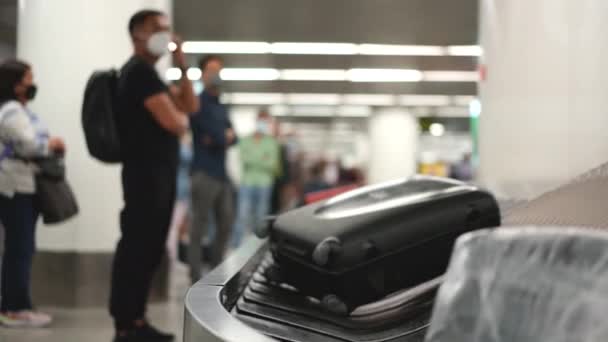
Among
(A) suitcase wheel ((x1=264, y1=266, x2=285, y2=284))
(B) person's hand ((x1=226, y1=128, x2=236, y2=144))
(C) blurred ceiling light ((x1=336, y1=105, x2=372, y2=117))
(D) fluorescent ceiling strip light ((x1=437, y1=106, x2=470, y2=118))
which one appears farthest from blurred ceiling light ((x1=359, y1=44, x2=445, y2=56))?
(A) suitcase wheel ((x1=264, y1=266, x2=285, y2=284))

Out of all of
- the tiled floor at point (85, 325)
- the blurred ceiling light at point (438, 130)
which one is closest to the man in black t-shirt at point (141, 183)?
the tiled floor at point (85, 325)

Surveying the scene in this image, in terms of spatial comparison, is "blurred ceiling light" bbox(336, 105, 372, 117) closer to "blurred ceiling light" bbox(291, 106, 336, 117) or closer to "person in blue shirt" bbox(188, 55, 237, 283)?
"blurred ceiling light" bbox(291, 106, 336, 117)

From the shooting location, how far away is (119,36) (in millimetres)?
5129

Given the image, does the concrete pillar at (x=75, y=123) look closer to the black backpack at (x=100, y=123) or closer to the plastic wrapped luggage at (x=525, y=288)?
the black backpack at (x=100, y=123)

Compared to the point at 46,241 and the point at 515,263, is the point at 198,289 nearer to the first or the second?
the point at 515,263

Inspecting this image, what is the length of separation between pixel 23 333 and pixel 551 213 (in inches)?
108

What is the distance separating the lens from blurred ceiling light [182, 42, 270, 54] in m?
15.3

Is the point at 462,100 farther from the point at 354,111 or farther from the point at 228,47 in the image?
the point at 228,47

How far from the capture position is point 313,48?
15.6 metres

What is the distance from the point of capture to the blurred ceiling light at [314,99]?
24516 millimetres

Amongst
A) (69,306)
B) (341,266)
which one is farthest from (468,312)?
(69,306)

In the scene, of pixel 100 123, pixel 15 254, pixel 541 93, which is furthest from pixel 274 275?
pixel 15 254

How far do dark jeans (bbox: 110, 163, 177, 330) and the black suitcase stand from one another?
1284mm

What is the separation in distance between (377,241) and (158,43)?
1981 millimetres
